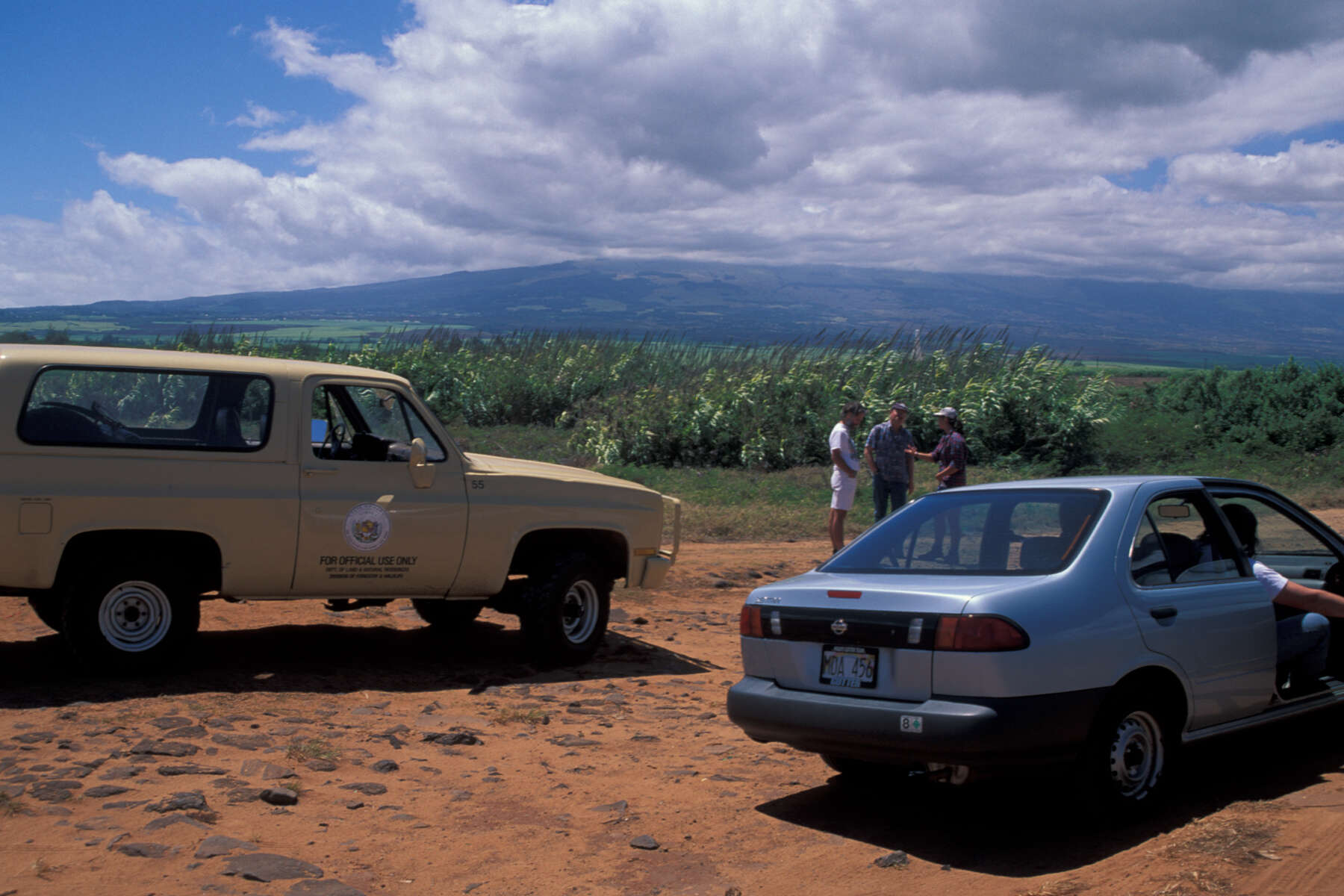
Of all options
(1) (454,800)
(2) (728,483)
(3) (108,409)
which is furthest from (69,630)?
(2) (728,483)

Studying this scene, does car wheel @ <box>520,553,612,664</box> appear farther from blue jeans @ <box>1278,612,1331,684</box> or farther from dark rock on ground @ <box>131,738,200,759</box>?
blue jeans @ <box>1278,612,1331,684</box>

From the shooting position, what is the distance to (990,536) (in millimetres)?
5727

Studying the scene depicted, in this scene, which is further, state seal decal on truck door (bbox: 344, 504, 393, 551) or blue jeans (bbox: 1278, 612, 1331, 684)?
state seal decal on truck door (bbox: 344, 504, 393, 551)

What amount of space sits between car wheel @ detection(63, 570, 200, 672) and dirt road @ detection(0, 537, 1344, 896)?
0.62ft

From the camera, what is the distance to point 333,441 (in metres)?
8.16

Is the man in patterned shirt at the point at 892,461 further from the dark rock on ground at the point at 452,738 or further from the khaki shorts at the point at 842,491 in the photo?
the dark rock on ground at the point at 452,738

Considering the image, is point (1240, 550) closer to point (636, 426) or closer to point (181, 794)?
point (181, 794)

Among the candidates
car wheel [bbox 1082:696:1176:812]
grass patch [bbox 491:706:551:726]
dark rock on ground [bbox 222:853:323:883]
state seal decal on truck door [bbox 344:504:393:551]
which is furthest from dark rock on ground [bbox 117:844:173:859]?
car wheel [bbox 1082:696:1176:812]

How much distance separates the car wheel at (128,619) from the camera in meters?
7.23

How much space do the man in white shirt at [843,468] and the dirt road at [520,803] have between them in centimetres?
516

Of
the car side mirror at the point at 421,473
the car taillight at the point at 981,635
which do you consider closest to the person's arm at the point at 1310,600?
the car taillight at the point at 981,635

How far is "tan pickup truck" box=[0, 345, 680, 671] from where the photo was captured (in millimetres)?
7184

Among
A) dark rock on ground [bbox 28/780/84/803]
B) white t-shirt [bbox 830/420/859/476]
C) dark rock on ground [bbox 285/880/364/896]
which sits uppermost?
white t-shirt [bbox 830/420/859/476]

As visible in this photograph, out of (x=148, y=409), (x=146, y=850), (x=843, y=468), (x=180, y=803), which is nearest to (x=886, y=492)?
(x=843, y=468)
